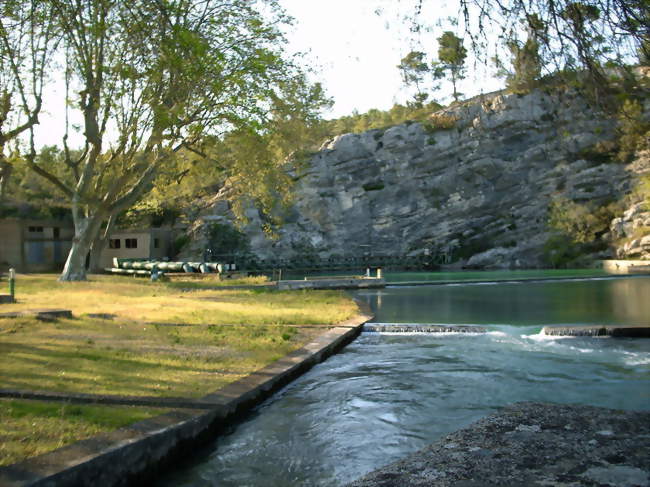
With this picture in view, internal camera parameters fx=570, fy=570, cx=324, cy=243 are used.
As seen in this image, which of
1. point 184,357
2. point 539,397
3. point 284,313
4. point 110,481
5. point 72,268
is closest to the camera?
point 110,481

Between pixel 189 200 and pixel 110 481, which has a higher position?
pixel 189 200

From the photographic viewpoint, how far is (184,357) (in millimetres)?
9203

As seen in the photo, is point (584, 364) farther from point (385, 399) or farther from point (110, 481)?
point (110, 481)

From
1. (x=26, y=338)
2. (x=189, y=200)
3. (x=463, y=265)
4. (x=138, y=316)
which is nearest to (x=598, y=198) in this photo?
(x=463, y=265)

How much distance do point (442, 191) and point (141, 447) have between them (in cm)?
5513

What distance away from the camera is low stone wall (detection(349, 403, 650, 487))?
15.6ft

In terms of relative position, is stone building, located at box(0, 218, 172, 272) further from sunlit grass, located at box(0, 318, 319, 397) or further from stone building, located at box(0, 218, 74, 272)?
sunlit grass, located at box(0, 318, 319, 397)

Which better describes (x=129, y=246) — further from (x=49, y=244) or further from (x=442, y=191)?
(x=442, y=191)

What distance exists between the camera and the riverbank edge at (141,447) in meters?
4.34

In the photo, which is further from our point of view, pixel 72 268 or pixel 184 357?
pixel 72 268

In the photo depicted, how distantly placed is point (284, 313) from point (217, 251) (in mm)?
38229

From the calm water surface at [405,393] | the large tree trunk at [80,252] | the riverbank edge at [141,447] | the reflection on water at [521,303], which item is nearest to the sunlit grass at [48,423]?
the riverbank edge at [141,447]

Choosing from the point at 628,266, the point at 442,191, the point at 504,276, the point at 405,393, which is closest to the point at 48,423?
the point at 405,393

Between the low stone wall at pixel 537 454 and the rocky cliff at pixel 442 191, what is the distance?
149 feet
